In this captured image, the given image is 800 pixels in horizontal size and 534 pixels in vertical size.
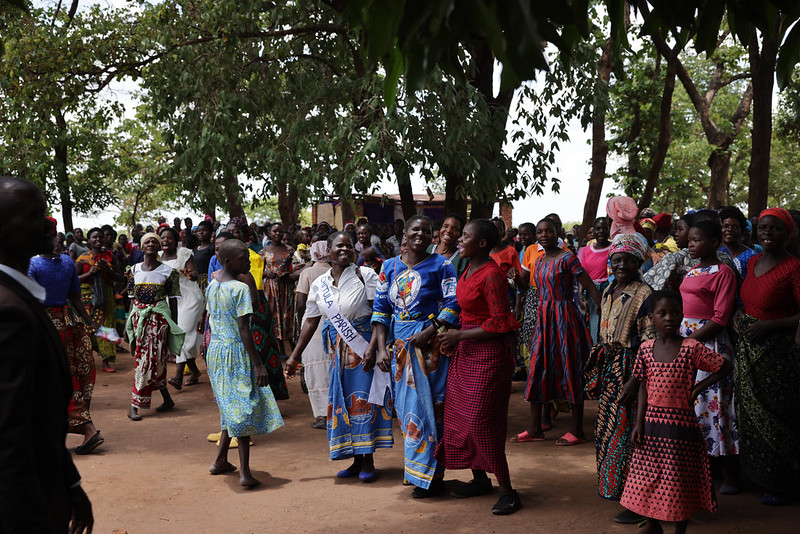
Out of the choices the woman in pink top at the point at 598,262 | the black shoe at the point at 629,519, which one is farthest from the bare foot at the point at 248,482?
the woman in pink top at the point at 598,262

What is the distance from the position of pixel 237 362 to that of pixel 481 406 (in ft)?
6.34

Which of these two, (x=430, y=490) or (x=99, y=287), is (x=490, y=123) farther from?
(x=430, y=490)

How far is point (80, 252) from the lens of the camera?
1284 centimetres

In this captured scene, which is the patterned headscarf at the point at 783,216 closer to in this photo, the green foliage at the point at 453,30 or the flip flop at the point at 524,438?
the flip flop at the point at 524,438

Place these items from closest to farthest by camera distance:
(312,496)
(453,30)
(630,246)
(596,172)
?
1. (453,30)
2. (630,246)
3. (312,496)
4. (596,172)

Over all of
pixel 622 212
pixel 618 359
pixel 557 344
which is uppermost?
pixel 622 212

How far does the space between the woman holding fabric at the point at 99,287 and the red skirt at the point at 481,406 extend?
6563 mm

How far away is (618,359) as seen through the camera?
525cm

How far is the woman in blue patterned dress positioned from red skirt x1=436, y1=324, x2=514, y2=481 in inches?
71.4

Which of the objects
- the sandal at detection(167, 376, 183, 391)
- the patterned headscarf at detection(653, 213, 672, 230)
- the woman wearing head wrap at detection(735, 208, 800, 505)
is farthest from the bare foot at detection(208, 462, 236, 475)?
the patterned headscarf at detection(653, 213, 672, 230)

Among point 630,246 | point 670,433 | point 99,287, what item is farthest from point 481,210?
point 670,433

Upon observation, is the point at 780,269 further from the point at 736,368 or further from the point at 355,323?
the point at 355,323

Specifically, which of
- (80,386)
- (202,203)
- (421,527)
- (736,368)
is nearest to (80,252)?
(202,203)

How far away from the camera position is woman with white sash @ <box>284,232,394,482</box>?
19.5 ft
